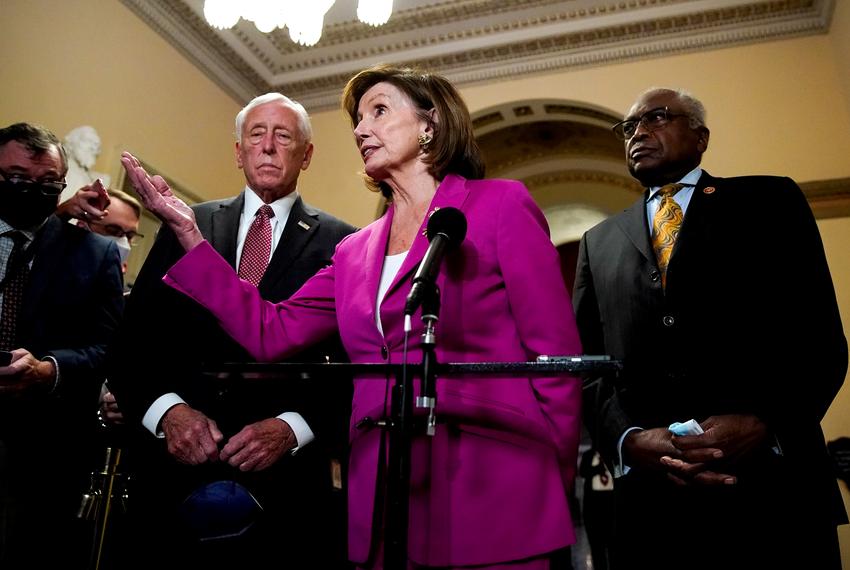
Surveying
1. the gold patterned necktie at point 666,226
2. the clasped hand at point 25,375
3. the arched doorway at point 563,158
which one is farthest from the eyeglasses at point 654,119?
the arched doorway at point 563,158

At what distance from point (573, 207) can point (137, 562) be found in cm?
848

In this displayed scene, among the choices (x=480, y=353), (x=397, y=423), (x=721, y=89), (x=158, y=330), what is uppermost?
(x=721, y=89)

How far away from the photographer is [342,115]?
4.16 metres

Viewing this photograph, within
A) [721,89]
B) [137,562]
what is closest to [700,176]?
[137,562]

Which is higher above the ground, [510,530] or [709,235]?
[709,235]

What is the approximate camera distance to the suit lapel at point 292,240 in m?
1.79

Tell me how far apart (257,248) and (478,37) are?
491 centimetres

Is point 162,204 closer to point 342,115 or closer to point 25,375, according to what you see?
point 25,375

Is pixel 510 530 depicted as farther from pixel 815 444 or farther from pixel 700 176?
pixel 700 176

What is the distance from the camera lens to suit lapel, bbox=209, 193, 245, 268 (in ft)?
5.95

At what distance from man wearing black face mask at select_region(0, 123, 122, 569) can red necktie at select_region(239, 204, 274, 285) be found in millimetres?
886

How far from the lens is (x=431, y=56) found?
20.5 feet

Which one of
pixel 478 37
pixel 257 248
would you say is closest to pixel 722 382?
pixel 257 248

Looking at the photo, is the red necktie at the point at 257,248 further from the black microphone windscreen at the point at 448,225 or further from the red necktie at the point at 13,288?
the red necktie at the point at 13,288
